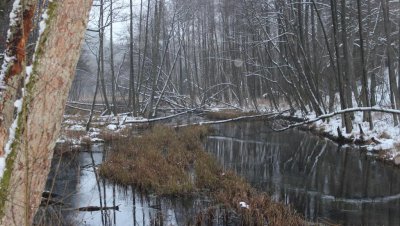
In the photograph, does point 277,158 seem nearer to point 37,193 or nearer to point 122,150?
point 122,150

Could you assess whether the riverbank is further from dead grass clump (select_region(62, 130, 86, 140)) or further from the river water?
dead grass clump (select_region(62, 130, 86, 140))

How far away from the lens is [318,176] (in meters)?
10.5

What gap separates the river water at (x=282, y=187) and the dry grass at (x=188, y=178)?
0.36 meters

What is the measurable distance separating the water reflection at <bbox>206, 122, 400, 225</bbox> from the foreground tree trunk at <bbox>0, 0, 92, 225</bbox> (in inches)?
231

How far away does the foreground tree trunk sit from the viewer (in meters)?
2.15

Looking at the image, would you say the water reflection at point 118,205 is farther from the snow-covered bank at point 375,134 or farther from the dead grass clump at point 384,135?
the dead grass clump at point 384,135

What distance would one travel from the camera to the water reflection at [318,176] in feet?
25.1

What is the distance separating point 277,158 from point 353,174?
2839 mm

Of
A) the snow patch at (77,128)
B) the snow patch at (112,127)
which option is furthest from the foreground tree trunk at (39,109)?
the snow patch at (112,127)

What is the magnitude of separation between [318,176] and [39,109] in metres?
9.29

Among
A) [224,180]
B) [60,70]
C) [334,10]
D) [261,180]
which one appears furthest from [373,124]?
[60,70]

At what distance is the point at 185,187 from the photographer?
330 inches

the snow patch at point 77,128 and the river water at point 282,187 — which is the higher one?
the snow patch at point 77,128

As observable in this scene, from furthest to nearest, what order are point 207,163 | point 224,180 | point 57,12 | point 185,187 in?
1. point 207,163
2. point 224,180
3. point 185,187
4. point 57,12
